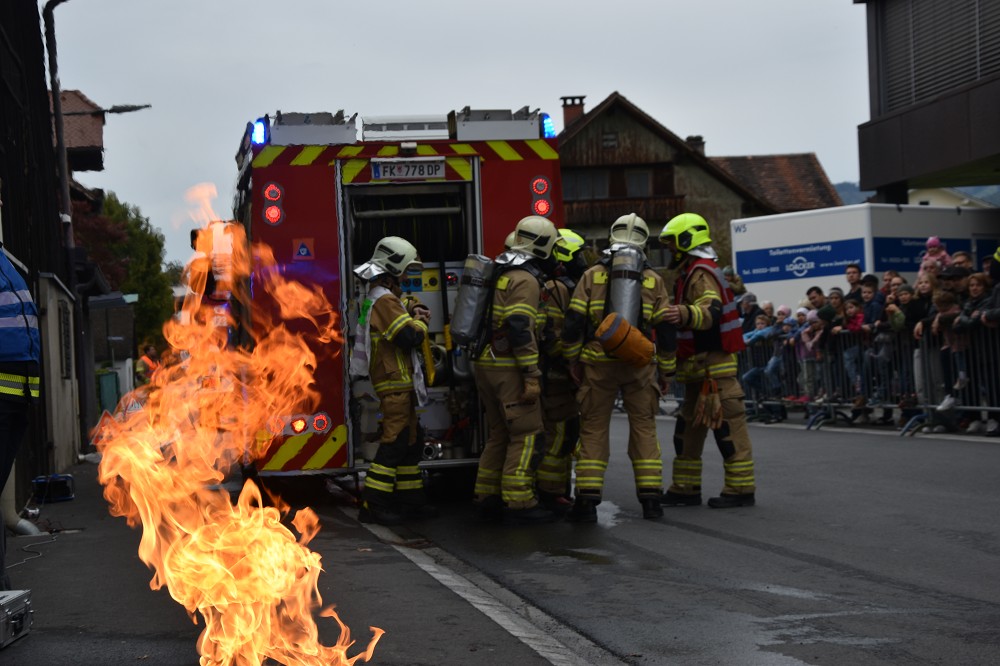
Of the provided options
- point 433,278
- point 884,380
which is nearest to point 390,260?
point 433,278

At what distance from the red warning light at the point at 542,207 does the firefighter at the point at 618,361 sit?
1.02 meters

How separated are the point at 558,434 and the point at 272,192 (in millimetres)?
2901

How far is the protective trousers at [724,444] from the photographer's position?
33.7ft

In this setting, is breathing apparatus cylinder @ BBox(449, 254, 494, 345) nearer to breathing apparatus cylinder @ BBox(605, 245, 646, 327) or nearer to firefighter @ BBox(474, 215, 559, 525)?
firefighter @ BBox(474, 215, 559, 525)

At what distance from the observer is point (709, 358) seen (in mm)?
10336

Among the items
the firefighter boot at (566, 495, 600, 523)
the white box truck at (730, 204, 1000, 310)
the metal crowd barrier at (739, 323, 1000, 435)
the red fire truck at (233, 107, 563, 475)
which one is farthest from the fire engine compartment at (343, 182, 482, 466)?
the white box truck at (730, 204, 1000, 310)

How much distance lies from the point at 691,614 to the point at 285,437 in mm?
4886

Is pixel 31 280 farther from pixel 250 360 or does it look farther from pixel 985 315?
pixel 985 315

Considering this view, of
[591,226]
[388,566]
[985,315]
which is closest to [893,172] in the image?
[985,315]

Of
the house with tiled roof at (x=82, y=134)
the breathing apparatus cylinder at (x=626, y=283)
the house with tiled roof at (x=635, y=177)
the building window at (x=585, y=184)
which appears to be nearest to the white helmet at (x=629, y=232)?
the breathing apparatus cylinder at (x=626, y=283)

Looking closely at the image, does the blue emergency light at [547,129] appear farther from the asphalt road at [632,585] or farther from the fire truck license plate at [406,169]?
the asphalt road at [632,585]

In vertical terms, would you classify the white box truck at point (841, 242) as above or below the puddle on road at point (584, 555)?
above

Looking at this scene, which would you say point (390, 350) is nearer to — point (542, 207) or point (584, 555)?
point (542, 207)

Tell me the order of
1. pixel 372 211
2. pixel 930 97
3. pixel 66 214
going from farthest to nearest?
pixel 930 97 < pixel 66 214 < pixel 372 211
